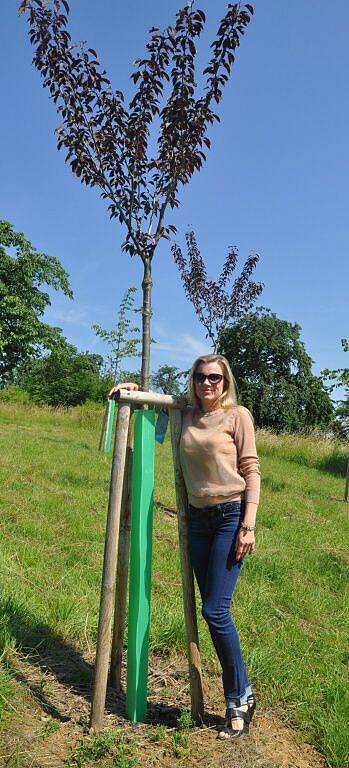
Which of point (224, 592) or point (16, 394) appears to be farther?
point (16, 394)

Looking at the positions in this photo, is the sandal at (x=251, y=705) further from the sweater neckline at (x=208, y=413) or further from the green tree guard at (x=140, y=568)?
the sweater neckline at (x=208, y=413)

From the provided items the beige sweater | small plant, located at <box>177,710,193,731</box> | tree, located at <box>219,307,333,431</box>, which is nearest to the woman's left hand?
the beige sweater

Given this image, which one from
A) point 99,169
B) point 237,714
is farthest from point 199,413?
point 99,169

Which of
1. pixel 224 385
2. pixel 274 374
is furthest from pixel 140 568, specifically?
pixel 274 374

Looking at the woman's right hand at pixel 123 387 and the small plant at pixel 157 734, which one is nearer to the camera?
the small plant at pixel 157 734

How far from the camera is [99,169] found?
16.3 feet

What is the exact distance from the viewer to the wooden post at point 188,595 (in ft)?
9.57

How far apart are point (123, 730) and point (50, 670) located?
68 cm

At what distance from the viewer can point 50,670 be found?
3240 mm

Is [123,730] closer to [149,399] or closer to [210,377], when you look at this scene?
[149,399]

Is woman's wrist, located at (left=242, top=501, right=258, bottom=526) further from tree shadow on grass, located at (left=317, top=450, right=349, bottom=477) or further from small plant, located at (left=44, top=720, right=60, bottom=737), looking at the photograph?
tree shadow on grass, located at (left=317, top=450, right=349, bottom=477)

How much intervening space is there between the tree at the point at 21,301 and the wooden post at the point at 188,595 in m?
27.5

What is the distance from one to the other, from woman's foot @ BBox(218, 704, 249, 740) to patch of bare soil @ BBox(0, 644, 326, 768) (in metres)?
0.04

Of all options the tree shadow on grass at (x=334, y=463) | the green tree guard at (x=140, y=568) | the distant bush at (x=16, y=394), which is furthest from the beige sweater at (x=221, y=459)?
the distant bush at (x=16, y=394)
